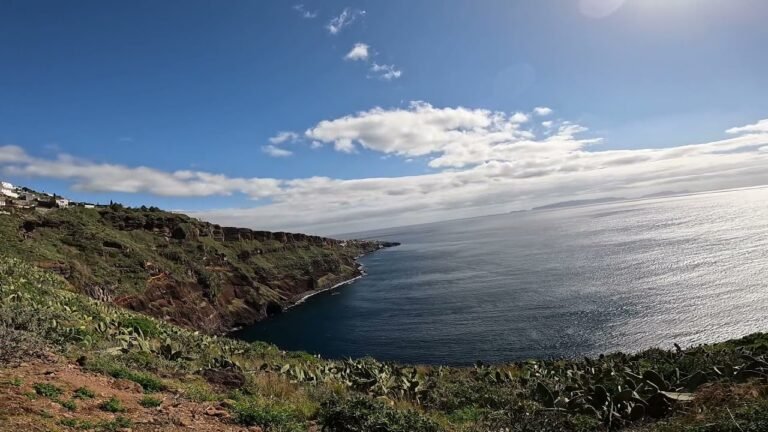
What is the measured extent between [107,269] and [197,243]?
117 ft

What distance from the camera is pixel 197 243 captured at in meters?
102

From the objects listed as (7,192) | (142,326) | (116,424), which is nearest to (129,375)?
(116,424)

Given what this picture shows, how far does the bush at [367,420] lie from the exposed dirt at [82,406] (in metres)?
1.61

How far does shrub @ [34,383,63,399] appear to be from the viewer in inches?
356

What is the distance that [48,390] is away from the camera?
30.1ft

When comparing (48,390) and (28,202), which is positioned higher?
(28,202)

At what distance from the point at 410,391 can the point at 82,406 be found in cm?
1103

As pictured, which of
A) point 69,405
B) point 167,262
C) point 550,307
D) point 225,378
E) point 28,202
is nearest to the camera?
point 69,405

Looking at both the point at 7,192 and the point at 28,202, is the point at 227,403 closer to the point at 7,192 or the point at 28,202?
the point at 28,202

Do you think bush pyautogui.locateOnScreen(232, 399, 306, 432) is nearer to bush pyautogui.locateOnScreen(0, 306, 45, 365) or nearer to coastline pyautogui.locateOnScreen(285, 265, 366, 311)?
bush pyautogui.locateOnScreen(0, 306, 45, 365)

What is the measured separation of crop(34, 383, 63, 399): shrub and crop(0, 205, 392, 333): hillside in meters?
40.8

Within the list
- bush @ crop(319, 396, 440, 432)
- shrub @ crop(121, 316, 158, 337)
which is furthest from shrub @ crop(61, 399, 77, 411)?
shrub @ crop(121, 316, 158, 337)

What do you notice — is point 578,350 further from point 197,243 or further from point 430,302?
point 197,243

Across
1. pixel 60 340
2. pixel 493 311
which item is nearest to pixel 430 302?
pixel 493 311
